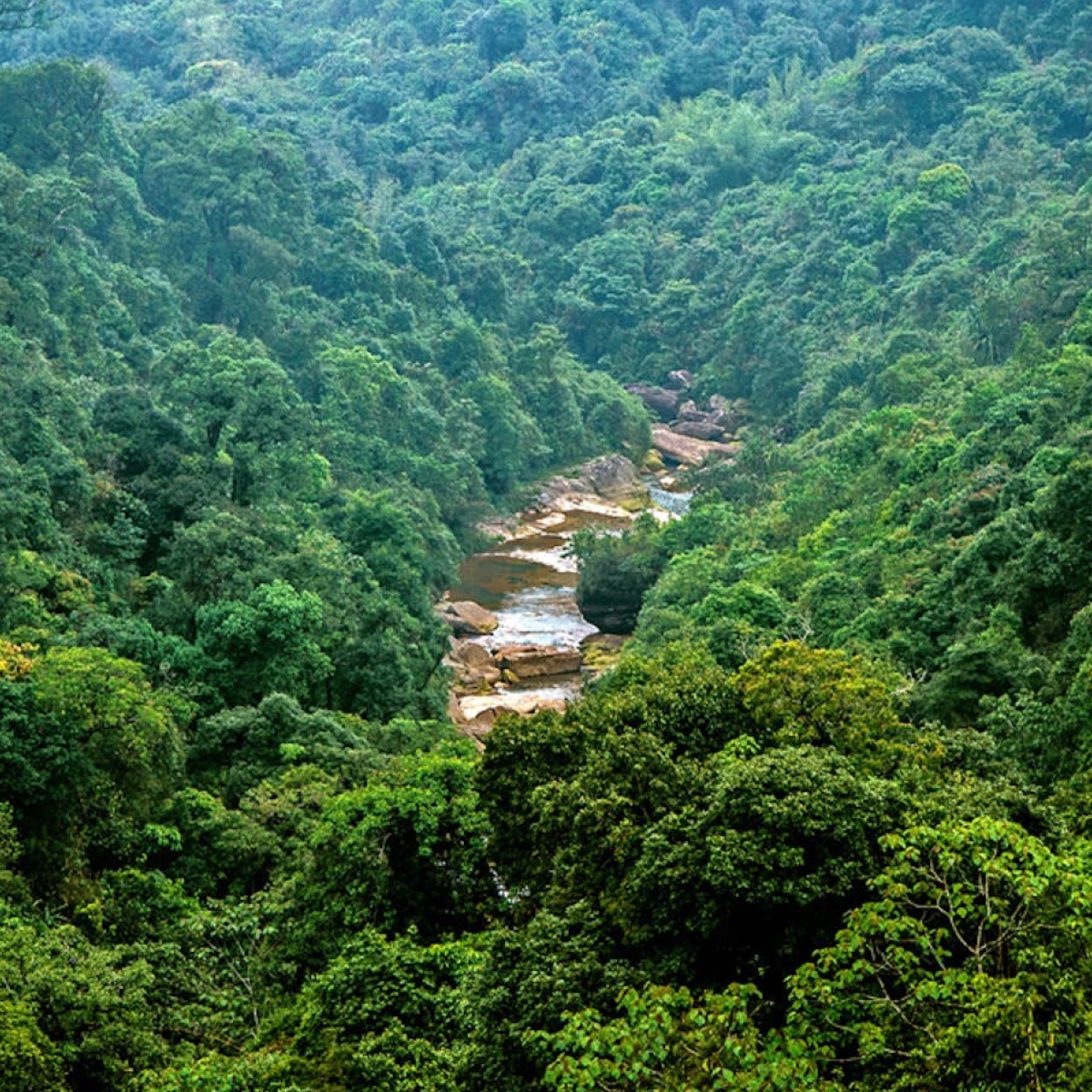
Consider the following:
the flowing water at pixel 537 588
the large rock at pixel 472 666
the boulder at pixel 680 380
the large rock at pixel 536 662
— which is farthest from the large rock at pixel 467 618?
the boulder at pixel 680 380

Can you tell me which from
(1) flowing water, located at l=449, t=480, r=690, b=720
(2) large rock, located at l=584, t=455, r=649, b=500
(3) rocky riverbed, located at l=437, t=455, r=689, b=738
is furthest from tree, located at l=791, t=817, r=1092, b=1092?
(2) large rock, located at l=584, t=455, r=649, b=500

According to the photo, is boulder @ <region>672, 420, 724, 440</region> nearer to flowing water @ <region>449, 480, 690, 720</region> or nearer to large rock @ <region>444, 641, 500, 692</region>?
flowing water @ <region>449, 480, 690, 720</region>

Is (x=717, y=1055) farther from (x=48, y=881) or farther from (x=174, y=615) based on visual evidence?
(x=174, y=615)

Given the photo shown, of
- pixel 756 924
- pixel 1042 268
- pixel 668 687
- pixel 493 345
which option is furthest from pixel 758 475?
pixel 756 924

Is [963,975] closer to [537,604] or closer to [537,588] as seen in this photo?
[537,604]

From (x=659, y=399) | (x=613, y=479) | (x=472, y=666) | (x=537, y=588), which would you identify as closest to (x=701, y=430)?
(x=659, y=399)
